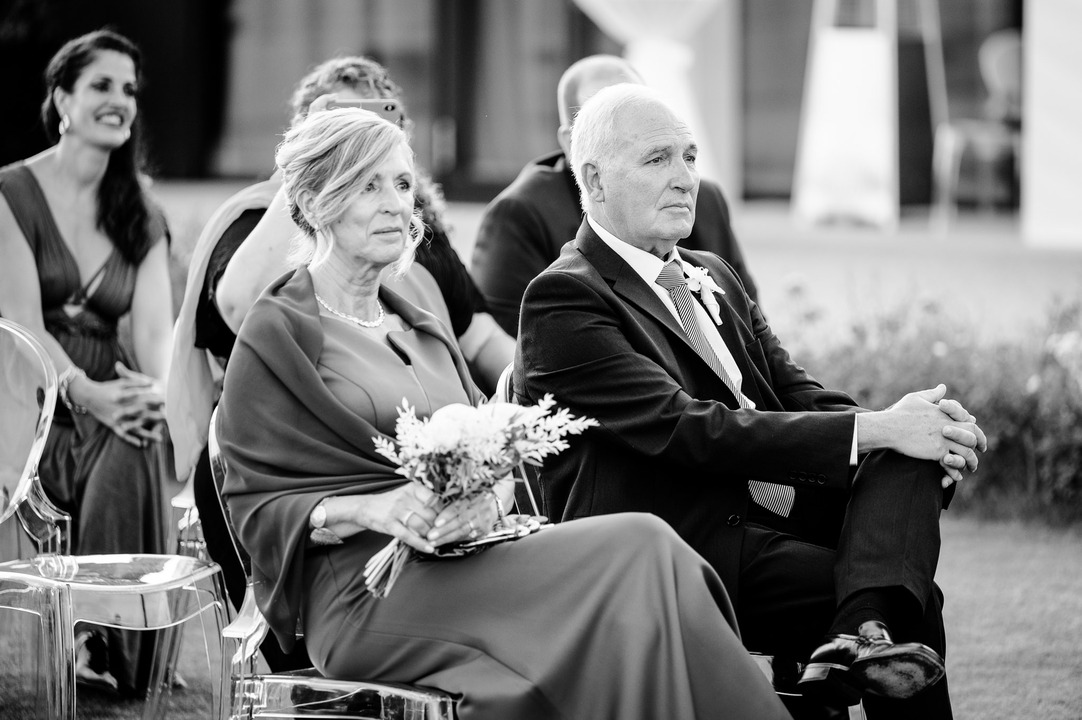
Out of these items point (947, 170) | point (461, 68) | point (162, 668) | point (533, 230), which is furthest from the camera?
point (461, 68)

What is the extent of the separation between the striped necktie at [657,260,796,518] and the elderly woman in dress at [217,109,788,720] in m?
0.57

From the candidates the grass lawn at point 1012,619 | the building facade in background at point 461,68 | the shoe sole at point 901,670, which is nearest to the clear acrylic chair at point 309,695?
the shoe sole at point 901,670

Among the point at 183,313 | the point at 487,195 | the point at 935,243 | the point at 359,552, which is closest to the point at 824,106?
the point at 935,243

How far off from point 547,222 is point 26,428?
1894mm

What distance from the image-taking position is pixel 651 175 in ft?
10.5

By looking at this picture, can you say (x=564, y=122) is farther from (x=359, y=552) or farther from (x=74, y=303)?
(x=359, y=552)

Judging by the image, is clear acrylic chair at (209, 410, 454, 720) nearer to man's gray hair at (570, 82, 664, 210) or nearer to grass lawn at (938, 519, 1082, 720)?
man's gray hair at (570, 82, 664, 210)

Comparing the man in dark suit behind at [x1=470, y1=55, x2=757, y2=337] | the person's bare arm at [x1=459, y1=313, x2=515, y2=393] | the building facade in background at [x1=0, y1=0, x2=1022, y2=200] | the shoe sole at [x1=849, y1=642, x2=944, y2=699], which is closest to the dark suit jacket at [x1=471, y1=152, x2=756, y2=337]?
the man in dark suit behind at [x1=470, y1=55, x2=757, y2=337]

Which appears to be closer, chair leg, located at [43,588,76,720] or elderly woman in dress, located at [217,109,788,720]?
elderly woman in dress, located at [217,109,788,720]

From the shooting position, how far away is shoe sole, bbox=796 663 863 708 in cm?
276

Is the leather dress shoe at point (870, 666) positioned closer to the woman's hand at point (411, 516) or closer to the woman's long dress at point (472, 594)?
the woman's long dress at point (472, 594)

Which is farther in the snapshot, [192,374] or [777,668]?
[192,374]

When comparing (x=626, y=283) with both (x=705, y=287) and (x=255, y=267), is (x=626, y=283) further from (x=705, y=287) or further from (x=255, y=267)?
(x=255, y=267)

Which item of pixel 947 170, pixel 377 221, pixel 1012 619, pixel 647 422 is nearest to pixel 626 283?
pixel 647 422
